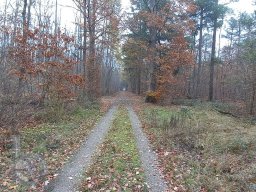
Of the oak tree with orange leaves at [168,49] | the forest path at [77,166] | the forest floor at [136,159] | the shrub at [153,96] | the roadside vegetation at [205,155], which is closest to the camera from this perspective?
the forest path at [77,166]

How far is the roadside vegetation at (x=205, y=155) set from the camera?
8.40 metres

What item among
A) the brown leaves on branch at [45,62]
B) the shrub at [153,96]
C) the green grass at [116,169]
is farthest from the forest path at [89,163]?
the shrub at [153,96]

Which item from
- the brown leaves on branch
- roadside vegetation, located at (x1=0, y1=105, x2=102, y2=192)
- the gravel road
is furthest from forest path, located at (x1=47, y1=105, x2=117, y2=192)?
the brown leaves on branch

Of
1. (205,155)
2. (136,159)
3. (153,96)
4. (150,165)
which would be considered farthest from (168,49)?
(150,165)

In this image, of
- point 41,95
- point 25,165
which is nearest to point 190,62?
point 41,95

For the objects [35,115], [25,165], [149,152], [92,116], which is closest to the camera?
[25,165]

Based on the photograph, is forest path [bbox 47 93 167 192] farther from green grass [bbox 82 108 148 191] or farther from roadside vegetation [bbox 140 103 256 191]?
roadside vegetation [bbox 140 103 256 191]

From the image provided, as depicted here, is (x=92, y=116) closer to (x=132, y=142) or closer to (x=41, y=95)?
(x=41, y=95)

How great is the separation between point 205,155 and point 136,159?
2492 mm

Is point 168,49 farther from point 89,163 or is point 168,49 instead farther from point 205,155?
point 89,163

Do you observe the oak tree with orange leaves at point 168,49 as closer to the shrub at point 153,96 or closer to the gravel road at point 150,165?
the shrub at point 153,96

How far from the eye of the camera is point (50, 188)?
777cm

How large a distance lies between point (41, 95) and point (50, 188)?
10520mm

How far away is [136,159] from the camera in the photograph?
10.6 metres
